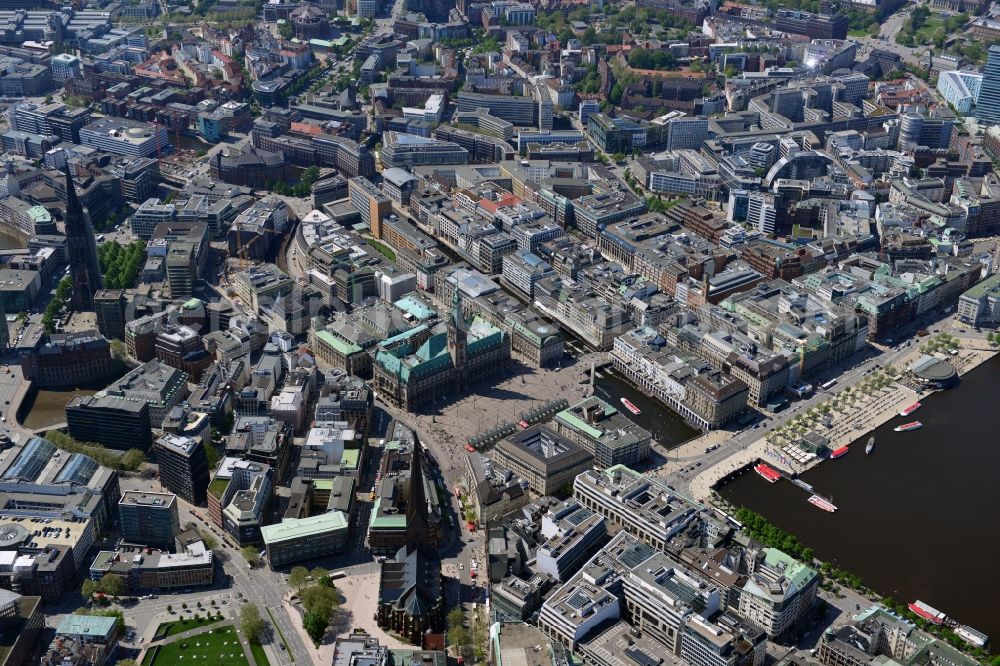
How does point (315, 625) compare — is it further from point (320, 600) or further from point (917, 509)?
point (917, 509)

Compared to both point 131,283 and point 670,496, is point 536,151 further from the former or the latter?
point 670,496

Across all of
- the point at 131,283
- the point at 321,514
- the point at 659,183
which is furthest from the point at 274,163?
the point at 321,514

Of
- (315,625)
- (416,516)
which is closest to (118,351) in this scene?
(416,516)

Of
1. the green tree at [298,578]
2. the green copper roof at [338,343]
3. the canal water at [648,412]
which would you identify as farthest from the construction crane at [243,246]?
the green tree at [298,578]

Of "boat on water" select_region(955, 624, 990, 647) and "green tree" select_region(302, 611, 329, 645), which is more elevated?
"green tree" select_region(302, 611, 329, 645)

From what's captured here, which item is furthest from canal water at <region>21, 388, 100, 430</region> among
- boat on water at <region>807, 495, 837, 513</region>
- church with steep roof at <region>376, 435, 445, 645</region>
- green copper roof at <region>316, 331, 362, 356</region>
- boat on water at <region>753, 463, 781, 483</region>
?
boat on water at <region>807, 495, 837, 513</region>

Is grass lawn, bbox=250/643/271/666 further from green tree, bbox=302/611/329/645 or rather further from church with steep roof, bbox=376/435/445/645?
church with steep roof, bbox=376/435/445/645
